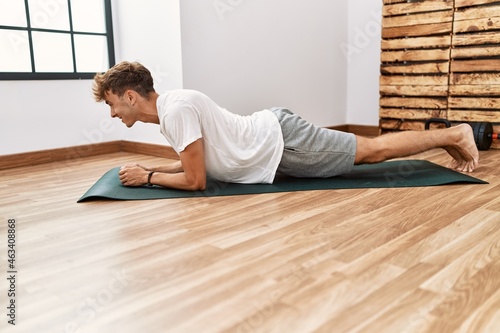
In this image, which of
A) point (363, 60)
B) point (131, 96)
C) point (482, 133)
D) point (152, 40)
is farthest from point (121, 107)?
point (363, 60)

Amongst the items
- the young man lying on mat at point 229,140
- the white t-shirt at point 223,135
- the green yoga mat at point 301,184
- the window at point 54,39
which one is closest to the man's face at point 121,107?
the young man lying on mat at point 229,140

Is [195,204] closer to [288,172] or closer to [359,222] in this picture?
[288,172]

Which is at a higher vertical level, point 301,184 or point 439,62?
point 439,62

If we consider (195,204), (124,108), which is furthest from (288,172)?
(124,108)

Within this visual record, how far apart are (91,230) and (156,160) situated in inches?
64.4

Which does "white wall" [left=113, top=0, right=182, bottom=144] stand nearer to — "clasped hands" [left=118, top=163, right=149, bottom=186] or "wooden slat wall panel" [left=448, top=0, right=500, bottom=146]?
"clasped hands" [left=118, top=163, right=149, bottom=186]

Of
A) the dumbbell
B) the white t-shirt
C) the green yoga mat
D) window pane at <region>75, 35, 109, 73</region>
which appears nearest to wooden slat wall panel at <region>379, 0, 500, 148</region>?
the dumbbell

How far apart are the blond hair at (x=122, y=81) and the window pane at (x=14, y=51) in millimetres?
1340

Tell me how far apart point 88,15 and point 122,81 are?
5.55 feet

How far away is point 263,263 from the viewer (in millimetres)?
1355

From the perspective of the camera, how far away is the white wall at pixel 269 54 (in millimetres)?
3217

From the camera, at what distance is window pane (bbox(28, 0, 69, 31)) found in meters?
3.17

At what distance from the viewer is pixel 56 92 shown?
130 inches

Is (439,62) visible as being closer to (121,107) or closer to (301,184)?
(301,184)
